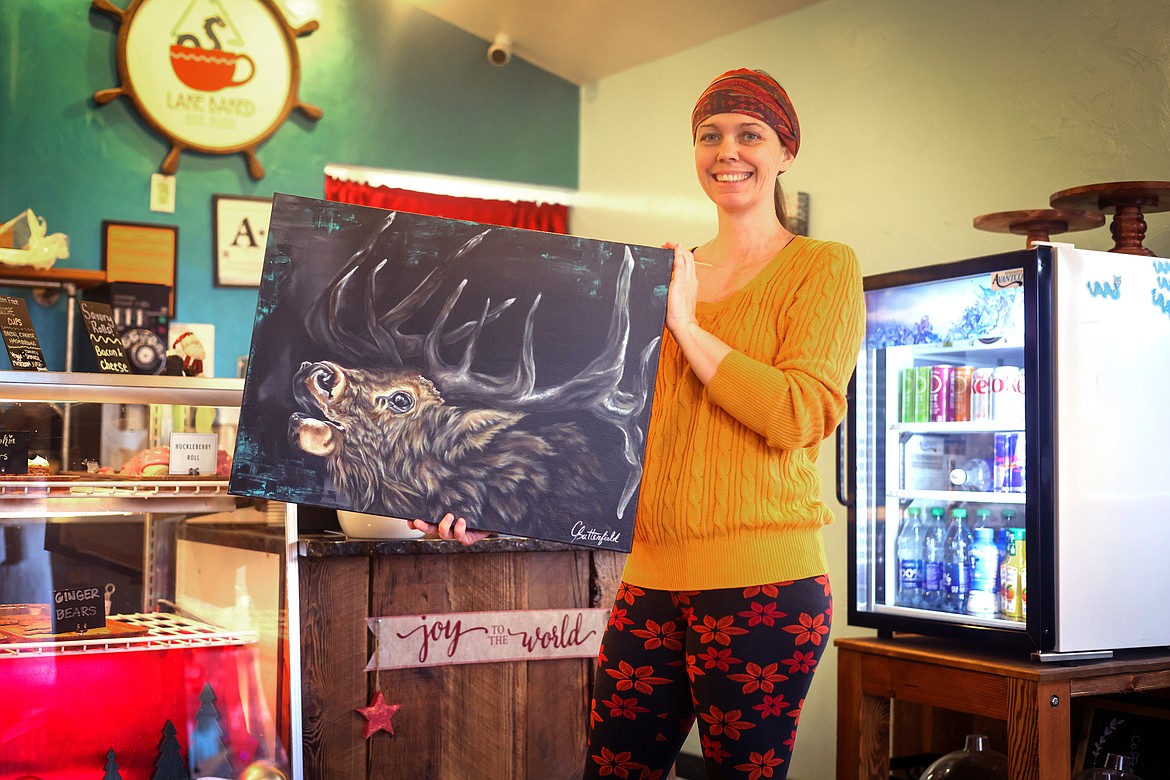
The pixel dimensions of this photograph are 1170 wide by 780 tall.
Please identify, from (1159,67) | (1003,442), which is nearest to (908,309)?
(1003,442)

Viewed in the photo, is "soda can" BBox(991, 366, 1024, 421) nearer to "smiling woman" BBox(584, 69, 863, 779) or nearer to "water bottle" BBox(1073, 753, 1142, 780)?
"water bottle" BBox(1073, 753, 1142, 780)

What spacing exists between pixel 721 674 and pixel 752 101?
82 centimetres

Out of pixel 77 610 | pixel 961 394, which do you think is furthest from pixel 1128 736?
pixel 77 610

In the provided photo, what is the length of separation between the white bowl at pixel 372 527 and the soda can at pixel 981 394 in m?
1.51

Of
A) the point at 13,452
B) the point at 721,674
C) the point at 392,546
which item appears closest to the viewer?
the point at 721,674

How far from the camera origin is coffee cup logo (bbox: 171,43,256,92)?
474cm

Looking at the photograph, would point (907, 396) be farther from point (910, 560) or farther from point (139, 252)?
point (139, 252)

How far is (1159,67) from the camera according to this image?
10.1ft

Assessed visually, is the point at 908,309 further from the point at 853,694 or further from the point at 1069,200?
the point at 853,694

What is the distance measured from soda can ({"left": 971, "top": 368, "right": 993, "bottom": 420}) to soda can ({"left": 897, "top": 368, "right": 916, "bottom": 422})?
0.61 ft

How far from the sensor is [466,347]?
1.60 metres

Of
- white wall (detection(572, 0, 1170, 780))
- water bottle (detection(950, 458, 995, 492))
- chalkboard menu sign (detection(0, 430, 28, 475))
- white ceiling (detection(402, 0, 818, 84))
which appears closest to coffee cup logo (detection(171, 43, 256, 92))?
white ceiling (detection(402, 0, 818, 84))

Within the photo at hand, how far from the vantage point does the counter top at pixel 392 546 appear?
257 centimetres

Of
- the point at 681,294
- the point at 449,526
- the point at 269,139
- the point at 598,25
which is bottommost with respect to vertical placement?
the point at 449,526
